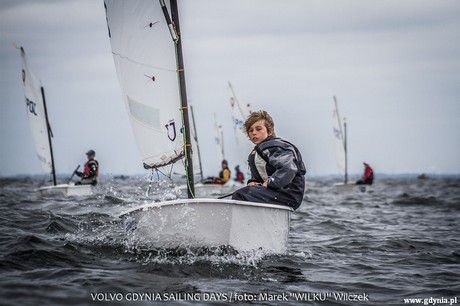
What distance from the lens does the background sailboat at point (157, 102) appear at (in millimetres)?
5902

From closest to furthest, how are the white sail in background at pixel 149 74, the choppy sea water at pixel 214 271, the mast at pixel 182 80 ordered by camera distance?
the choppy sea water at pixel 214 271
the mast at pixel 182 80
the white sail in background at pixel 149 74

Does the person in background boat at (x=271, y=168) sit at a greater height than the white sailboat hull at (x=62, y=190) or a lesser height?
greater

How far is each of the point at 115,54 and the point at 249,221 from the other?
3459 millimetres

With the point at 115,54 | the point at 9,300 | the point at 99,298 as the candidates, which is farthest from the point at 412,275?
the point at 115,54

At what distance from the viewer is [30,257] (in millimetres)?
5672

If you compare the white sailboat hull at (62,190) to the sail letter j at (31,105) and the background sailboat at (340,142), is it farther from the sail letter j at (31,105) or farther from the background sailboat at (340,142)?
the background sailboat at (340,142)

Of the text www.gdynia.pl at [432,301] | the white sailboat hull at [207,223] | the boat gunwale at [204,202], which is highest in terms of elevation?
the boat gunwale at [204,202]

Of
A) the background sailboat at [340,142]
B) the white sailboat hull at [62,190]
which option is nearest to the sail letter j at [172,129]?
the white sailboat hull at [62,190]

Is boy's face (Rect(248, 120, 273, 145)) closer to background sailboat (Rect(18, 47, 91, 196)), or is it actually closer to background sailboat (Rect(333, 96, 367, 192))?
background sailboat (Rect(18, 47, 91, 196))

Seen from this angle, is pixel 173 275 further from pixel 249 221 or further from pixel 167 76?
pixel 167 76

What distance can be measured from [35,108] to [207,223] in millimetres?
16795

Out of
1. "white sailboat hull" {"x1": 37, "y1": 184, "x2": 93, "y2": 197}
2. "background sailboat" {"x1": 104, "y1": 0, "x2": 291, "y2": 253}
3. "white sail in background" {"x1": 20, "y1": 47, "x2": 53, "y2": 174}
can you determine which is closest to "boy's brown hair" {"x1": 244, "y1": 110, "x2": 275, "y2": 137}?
"background sailboat" {"x1": 104, "y1": 0, "x2": 291, "y2": 253}

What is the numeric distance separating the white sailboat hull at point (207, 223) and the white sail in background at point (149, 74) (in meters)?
1.49

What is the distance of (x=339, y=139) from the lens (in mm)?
34000
